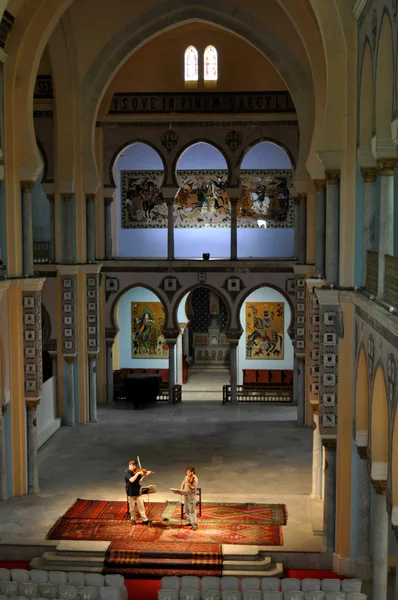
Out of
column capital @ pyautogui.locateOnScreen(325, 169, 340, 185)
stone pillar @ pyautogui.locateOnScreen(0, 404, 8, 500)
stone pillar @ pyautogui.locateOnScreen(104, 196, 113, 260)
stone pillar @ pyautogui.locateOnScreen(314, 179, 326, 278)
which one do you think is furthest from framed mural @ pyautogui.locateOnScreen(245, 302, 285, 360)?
column capital @ pyautogui.locateOnScreen(325, 169, 340, 185)

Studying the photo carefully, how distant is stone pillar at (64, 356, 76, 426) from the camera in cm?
2447

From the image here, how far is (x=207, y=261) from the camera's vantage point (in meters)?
27.6

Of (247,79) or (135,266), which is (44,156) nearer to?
(135,266)

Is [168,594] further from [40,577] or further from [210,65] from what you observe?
[210,65]

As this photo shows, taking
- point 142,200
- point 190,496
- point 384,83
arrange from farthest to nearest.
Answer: point 142,200 < point 190,496 < point 384,83

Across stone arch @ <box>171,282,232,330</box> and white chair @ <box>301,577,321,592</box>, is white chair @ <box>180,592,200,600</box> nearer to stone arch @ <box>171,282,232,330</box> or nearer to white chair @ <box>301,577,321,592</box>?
white chair @ <box>301,577,321,592</box>

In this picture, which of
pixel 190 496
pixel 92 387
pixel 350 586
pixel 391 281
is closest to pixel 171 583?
pixel 350 586

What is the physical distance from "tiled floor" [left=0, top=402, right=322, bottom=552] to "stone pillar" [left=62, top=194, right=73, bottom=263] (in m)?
4.98

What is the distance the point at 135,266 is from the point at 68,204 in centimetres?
437

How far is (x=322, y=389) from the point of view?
582 inches

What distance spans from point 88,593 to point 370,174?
769 centimetres

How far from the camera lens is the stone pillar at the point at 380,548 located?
42.2ft

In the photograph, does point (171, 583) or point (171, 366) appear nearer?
point (171, 583)

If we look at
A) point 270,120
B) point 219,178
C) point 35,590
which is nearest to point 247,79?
point 270,120
